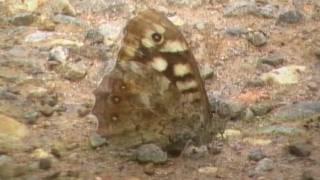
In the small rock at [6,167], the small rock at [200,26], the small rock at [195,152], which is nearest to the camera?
the small rock at [6,167]

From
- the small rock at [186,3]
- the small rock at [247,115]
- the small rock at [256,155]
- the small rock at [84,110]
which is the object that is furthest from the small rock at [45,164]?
the small rock at [186,3]

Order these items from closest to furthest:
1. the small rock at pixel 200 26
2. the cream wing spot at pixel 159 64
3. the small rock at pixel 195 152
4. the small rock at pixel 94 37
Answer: the cream wing spot at pixel 159 64 < the small rock at pixel 195 152 < the small rock at pixel 94 37 < the small rock at pixel 200 26

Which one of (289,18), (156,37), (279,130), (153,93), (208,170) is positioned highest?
(289,18)

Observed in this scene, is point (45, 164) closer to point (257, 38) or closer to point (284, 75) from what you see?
point (284, 75)

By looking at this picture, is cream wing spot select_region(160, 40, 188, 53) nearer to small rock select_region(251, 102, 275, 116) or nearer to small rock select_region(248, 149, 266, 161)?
small rock select_region(248, 149, 266, 161)

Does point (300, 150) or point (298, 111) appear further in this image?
point (298, 111)

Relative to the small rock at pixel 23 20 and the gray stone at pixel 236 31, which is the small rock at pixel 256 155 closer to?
the gray stone at pixel 236 31

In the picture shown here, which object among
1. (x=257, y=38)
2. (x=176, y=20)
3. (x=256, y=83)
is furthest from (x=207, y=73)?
(x=176, y=20)
